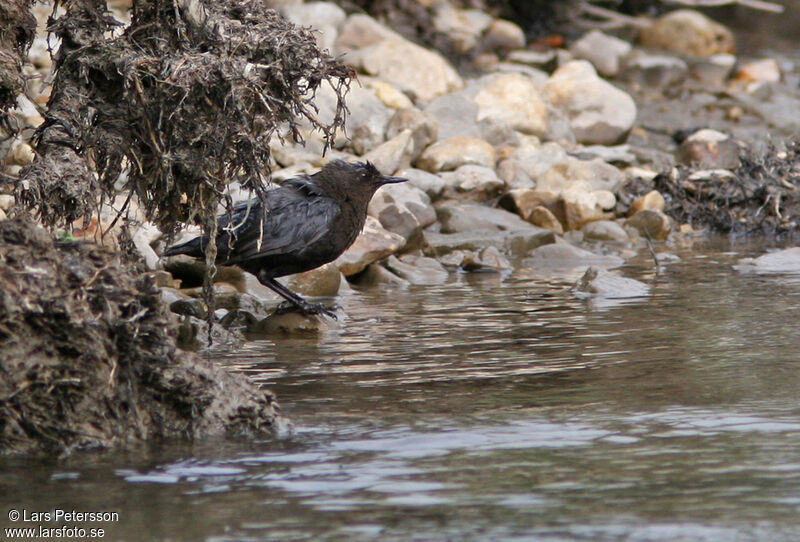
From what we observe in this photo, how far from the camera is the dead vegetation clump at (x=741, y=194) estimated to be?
503 inches

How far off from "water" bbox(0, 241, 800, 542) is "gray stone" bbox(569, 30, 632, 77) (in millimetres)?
13069

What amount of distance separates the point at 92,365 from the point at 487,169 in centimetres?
888

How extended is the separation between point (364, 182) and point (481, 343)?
5.39 feet

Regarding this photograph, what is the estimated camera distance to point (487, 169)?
12.9 metres

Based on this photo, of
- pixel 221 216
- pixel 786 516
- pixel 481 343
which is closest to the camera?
pixel 786 516

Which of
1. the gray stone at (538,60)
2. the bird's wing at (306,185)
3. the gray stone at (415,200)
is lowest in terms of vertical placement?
the gray stone at (415,200)

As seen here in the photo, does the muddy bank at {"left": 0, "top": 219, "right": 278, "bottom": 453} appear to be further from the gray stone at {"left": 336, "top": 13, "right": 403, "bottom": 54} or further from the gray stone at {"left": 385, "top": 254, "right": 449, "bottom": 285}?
the gray stone at {"left": 336, "top": 13, "right": 403, "bottom": 54}

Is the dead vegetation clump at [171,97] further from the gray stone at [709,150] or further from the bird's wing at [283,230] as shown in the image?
the gray stone at [709,150]

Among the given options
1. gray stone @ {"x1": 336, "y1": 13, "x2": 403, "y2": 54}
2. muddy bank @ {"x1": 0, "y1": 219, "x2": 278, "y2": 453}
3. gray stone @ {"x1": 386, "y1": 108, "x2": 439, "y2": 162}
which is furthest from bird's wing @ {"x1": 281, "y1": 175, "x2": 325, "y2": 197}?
gray stone @ {"x1": 336, "y1": 13, "x2": 403, "y2": 54}

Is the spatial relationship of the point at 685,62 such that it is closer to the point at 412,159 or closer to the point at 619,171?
the point at 619,171

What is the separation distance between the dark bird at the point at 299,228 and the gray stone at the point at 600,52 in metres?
12.6

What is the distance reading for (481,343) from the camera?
6.90 m

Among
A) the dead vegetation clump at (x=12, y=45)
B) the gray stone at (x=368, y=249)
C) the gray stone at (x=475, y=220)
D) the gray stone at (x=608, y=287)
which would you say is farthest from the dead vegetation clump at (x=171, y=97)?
the gray stone at (x=475, y=220)

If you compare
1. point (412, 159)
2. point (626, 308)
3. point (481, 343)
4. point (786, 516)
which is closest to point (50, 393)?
point (786, 516)
